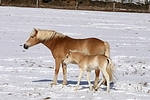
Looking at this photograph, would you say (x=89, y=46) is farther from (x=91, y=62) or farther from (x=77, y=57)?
(x=91, y=62)

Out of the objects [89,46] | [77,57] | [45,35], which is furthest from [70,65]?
[77,57]

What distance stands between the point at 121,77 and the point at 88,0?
4166 centimetres

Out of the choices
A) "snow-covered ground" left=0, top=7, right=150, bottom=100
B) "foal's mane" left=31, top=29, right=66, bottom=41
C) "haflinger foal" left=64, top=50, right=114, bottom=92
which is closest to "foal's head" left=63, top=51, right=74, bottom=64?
"haflinger foal" left=64, top=50, right=114, bottom=92

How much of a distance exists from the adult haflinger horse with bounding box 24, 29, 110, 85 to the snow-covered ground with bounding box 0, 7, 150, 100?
2.69 feet

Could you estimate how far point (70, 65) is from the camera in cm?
1719

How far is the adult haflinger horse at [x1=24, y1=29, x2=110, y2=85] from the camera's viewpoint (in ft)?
39.6

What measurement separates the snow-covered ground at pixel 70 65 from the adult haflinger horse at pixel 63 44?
0.82 metres

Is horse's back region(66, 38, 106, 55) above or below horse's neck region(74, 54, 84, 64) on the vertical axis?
above

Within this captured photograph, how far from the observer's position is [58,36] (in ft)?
41.3

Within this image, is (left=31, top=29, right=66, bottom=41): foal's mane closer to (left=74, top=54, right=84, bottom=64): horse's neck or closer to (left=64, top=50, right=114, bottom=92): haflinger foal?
(left=64, top=50, right=114, bottom=92): haflinger foal

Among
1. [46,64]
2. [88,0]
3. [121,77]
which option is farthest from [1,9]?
[121,77]

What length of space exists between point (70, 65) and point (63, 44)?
4910mm

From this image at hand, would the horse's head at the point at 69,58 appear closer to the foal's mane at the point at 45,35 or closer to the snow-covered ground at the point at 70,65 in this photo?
the snow-covered ground at the point at 70,65

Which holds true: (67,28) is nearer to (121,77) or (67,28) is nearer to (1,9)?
(1,9)
